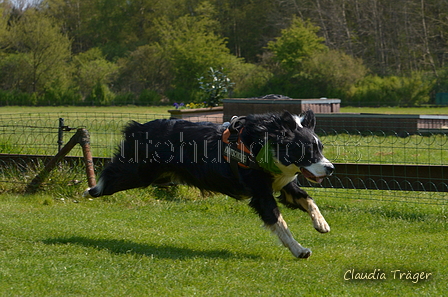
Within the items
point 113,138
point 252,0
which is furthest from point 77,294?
point 252,0

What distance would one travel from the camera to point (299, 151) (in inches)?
200

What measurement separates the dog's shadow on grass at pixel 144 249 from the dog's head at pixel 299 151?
3.27 ft

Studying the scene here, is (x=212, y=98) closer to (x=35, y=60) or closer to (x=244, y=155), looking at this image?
(x=244, y=155)

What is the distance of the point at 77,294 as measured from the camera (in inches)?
163

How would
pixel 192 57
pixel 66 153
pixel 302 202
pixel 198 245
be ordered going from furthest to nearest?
pixel 192 57 → pixel 66 153 → pixel 198 245 → pixel 302 202

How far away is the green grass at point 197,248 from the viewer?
4.34m

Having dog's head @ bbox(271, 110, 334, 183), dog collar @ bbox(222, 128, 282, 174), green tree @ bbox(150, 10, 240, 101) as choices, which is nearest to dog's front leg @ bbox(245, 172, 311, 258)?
dog collar @ bbox(222, 128, 282, 174)

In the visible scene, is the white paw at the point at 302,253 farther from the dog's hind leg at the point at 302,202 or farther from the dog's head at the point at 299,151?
the dog's head at the point at 299,151

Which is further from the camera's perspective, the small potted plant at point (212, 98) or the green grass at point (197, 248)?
the small potted plant at point (212, 98)

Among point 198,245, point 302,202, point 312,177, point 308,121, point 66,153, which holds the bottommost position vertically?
point 198,245

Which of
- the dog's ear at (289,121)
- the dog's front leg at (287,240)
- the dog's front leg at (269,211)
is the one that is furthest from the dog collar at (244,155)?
the dog's front leg at (287,240)

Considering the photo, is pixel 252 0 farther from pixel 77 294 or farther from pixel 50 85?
pixel 77 294

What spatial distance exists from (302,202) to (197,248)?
121 cm

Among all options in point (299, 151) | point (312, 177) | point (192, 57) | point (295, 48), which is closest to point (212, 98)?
point (299, 151)
